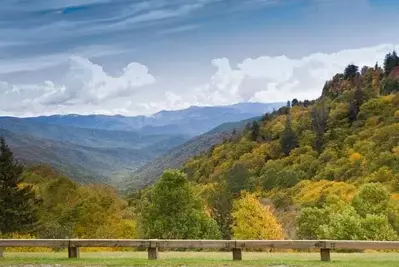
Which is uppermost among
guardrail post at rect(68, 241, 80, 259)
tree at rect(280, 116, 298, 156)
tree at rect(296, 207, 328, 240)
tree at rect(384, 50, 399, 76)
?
tree at rect(384, 50, 399, 76)

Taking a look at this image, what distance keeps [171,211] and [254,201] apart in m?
20.3

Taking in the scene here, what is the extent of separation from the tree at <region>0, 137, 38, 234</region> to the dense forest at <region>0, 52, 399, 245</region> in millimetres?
94

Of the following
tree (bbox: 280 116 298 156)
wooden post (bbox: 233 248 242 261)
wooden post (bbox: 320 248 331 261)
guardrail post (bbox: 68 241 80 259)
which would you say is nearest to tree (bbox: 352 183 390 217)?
wooden post (bbox: 320 248 331 261)

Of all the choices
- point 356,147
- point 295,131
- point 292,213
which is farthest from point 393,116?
point 292,213

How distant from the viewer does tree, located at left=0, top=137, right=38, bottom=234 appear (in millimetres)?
51500

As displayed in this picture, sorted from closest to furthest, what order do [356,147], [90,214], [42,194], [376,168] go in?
1. [90,214]
2. [42,194]
3. [376,168]
4. [356,147]

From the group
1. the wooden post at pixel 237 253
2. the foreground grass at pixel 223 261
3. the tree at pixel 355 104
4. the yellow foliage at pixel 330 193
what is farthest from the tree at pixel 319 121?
the wooden post at pixel 237 253

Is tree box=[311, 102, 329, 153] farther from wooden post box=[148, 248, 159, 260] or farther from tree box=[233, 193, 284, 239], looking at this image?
wooden post box=[148, 248, 159, 260]

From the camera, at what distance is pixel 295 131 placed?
610ft

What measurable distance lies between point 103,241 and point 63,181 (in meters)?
58.5

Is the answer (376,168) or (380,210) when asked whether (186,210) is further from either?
(376,168)

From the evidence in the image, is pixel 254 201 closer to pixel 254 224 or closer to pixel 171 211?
pixel 254 224

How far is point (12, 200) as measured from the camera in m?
52.0

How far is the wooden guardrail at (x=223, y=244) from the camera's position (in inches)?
750
